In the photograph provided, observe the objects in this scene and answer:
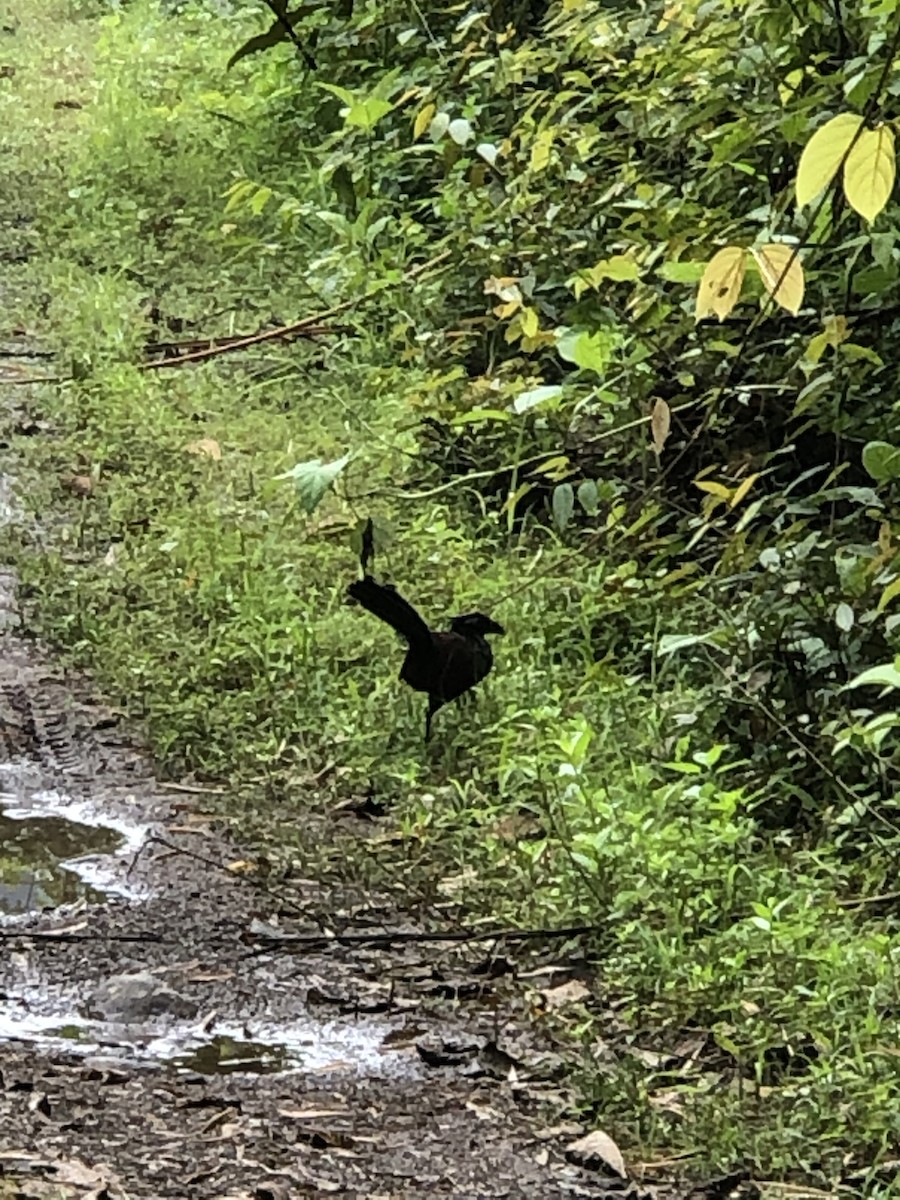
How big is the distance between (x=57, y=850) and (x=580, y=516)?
5.87 ft

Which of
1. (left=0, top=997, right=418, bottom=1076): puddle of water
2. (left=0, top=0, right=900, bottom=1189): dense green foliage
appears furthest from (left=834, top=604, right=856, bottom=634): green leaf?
(left=0, top=997, right=418, bottom=1076): puddle of water

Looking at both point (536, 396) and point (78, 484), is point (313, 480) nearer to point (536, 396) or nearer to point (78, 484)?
point (536, 396)

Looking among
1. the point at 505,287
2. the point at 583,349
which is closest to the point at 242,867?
the point at 583,349

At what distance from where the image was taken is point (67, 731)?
393 centimetres

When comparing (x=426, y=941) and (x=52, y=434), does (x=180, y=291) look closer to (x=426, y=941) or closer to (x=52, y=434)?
(x=52, y=434)

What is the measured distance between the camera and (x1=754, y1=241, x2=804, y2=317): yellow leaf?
207cm

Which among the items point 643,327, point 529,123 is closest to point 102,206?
point 529,123

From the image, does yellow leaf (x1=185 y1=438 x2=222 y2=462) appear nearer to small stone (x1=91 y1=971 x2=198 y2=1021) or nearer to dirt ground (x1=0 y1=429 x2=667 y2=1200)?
dirt ground (x1=0 y1=429 x2=667 y2=1200)

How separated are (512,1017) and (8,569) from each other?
2294 mm

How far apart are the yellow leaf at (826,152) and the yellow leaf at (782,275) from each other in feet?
→ 1.39

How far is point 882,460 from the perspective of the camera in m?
3.34

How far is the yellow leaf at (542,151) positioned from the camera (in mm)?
4504

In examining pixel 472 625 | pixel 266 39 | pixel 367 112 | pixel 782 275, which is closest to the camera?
pixel 782 275

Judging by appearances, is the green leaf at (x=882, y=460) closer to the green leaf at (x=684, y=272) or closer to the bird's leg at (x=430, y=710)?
the green leaf at (x=684, y=272)
